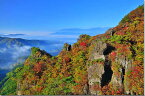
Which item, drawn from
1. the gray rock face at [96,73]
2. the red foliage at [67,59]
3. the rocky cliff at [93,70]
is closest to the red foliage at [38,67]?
the rocky cliff at [93,70]

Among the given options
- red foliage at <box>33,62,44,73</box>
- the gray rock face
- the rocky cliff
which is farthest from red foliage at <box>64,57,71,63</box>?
the gray rock face

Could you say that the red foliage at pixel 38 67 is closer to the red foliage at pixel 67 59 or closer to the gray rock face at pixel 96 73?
the red foliage at pixel 67 59

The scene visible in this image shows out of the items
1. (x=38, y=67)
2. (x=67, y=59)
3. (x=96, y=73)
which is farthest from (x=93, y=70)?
(x=38, y=67)

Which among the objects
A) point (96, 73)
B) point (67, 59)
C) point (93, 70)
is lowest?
point (96, 73)

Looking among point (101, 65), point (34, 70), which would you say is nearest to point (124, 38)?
point (101, 65)

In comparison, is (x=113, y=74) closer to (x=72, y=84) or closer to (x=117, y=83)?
(x=117, y=83)

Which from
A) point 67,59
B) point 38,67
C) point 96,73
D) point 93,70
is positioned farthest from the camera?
point 38,67

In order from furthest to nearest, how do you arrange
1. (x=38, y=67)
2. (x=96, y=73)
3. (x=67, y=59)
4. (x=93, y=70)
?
(x=38, y=67)
(x=67, y=59)
(x=93, y=70)
(x=96, y=73)

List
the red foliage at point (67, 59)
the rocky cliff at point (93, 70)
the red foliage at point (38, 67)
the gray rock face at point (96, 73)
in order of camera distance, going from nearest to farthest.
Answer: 1. the rocky cliff at point (93, 70)
2. the gray rock face at point (96, 73)
3. the red foliage at point (67, 59)
4. the red foliage at point (38, 67)

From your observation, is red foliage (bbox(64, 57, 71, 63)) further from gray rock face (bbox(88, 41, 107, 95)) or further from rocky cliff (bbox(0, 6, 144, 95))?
gray rock face (bbox(88, 41, 107, 95))

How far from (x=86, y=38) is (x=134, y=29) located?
21.5 feet

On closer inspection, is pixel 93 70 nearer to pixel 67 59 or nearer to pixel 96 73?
pixel 96 73

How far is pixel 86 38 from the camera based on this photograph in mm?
25953

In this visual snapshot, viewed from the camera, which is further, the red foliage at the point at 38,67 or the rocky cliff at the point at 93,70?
the red foliage at the point at 38,67
